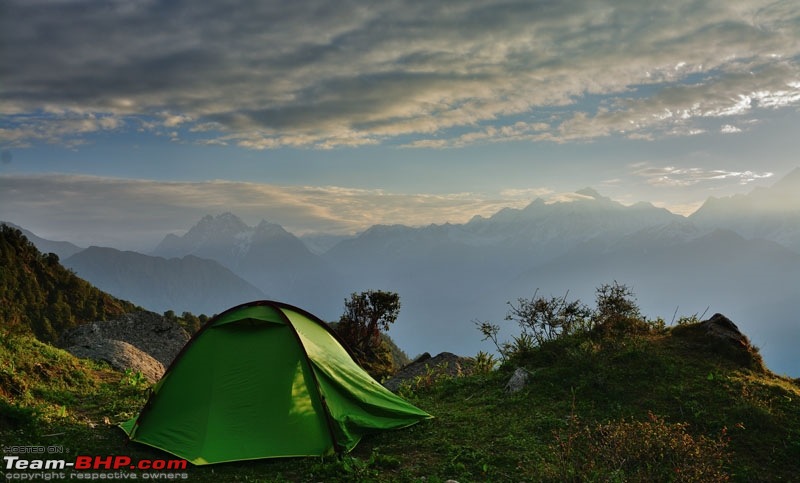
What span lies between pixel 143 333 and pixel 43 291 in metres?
27.5

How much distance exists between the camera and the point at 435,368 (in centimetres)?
2045

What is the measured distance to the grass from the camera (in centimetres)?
759

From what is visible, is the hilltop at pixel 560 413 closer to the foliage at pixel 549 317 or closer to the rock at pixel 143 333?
the foliage at pixel 549 317

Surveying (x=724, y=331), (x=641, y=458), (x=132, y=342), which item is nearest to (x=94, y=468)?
(x=641, y=458)

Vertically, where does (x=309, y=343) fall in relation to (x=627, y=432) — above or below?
above

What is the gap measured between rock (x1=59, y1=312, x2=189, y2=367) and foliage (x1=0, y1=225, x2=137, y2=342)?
18779 mm

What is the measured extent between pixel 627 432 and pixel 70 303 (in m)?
52.8

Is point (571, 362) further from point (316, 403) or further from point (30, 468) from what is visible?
point (30, 468)

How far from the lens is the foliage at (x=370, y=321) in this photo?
1241 inches

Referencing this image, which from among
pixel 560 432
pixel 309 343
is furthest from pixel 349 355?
pixel 560 432

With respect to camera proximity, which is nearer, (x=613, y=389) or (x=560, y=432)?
(x=560, y=432)

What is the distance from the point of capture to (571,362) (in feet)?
44.5

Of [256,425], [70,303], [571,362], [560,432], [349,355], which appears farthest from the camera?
[70,303]

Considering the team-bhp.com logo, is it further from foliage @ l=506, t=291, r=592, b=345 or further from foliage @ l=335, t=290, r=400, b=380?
foliage @ l=335, t=290, r=400, b=380
